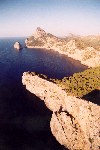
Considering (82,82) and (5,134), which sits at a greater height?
(82,82)

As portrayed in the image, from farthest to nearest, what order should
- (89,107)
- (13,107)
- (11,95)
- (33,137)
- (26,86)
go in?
(26,86), (11,95), (13,107), (33,137), (89,107)

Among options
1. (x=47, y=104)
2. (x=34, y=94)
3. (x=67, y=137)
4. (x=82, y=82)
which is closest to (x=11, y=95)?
(x=34, y=94)

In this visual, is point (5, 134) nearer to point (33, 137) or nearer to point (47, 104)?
point (33, 137)

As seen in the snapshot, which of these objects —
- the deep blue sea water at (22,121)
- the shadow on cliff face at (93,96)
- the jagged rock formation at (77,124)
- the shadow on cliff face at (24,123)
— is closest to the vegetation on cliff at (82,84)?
the shadow on cliff face at (93,96)

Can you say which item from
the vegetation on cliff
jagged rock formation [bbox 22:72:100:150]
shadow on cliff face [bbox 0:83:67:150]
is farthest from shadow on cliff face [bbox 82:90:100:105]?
shadow on cliff face [bbox 0:83:67:150]

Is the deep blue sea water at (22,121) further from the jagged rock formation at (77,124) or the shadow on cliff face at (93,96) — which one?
the shadow on cliff face at (93,96)
